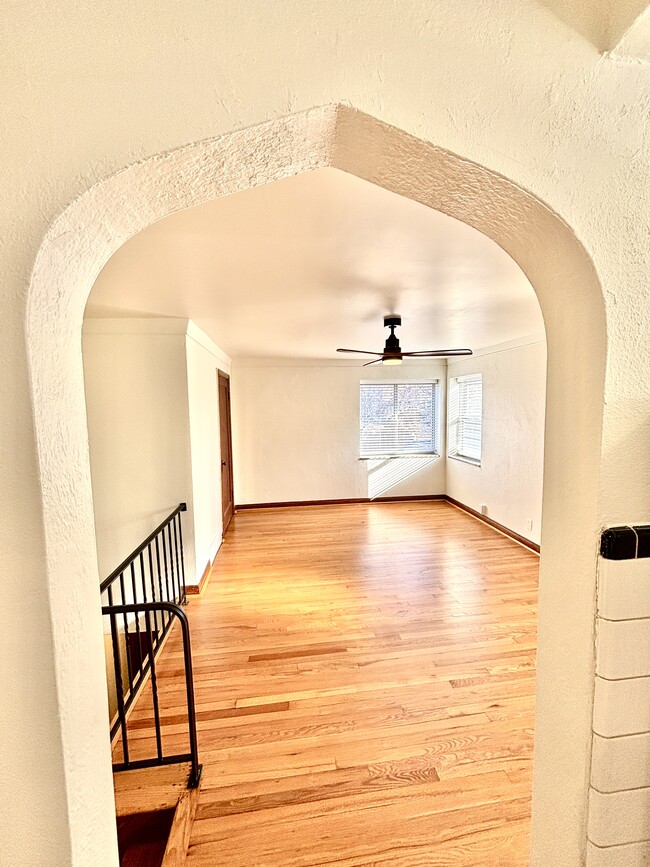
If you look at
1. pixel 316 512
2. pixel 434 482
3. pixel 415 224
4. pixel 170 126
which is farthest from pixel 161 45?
pixel 434 482

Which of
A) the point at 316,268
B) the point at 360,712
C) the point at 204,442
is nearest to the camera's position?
the point at 316,268

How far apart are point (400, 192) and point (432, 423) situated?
6.17 m

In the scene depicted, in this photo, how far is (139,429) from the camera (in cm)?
340

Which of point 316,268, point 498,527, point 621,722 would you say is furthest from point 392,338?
point 498,527

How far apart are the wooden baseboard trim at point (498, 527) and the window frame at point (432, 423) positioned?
83 centimetres

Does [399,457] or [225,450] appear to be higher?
[225,450]

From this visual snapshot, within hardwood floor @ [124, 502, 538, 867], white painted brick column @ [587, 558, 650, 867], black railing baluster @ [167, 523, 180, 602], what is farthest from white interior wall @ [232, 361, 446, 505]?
white painted brick column @ [587, 558, 650, 867]

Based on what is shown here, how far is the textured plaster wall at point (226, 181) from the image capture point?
0.57 meters

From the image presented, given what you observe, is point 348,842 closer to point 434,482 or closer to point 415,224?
point 415,224

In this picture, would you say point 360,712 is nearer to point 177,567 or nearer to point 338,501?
point 177,567

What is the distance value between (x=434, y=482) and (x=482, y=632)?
3918mm

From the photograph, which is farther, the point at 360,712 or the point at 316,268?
the point at 360,712

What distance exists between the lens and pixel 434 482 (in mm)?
6738

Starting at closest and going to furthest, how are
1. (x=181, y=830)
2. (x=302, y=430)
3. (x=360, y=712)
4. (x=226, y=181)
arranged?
(x=226, y=181) < (x=181, y=830) < (x=360, y=712) < (x=302, y=430)
